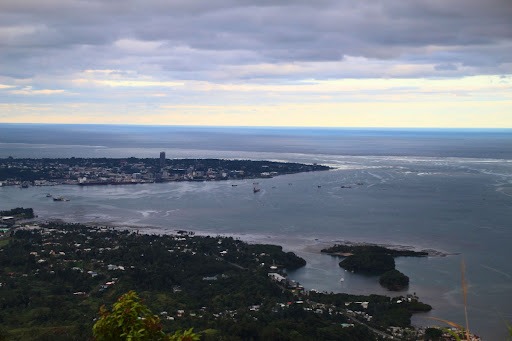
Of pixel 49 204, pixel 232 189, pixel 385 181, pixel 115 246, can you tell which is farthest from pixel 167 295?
pixel 385 181

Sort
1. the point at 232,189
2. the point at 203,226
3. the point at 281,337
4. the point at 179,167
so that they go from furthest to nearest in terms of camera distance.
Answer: the point at 179,167
the point at 232,189
the point at 203,226
the point at 281,337

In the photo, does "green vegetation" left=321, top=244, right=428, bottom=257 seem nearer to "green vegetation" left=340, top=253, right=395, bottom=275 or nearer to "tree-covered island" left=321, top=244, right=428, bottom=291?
"tree-covered island" left=321, top=244, right=428, bottom=291

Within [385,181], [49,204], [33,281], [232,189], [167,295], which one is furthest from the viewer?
[385,181]

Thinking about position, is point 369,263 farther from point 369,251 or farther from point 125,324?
point 125,324

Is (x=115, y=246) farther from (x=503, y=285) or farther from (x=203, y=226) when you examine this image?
(x=503, y=285)

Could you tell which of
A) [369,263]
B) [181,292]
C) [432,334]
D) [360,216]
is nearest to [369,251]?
[369,263]

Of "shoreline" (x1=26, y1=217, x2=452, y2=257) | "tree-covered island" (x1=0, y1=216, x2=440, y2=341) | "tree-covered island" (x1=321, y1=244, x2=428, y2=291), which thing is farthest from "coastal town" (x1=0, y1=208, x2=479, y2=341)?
"tree-covered island" (x1=321, y1=244, x2=428, y2=291)
